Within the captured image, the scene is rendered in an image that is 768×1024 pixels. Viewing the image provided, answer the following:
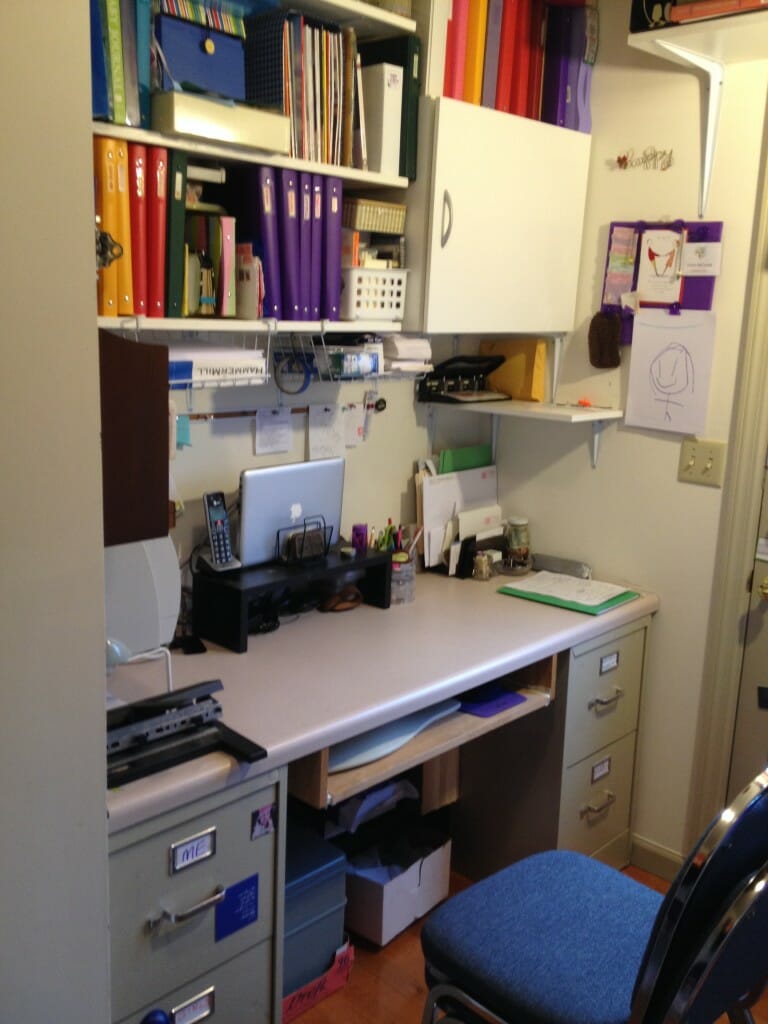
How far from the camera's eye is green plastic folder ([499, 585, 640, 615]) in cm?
243

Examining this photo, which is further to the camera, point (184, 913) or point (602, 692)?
point (602, 692)

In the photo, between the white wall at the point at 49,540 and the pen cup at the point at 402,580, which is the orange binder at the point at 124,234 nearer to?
the white wall at the point at 49,540

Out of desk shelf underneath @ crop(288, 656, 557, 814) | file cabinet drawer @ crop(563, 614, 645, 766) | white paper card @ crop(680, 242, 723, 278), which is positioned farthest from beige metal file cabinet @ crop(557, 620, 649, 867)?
white paper card @ crop(680, 242, 723, 278)

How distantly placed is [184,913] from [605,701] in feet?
4.27

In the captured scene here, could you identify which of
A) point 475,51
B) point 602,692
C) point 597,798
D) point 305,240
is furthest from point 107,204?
point 597,798

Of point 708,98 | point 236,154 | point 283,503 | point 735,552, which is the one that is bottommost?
point 735,552

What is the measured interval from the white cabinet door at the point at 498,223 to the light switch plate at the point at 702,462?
476 mm

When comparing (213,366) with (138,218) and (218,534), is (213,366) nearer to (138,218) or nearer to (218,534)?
(138,218)

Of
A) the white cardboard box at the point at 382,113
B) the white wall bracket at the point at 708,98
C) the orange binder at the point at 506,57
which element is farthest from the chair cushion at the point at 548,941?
the orange binder at the point at 506,57

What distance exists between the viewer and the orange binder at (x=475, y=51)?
7.28 feet

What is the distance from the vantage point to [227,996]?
168cm

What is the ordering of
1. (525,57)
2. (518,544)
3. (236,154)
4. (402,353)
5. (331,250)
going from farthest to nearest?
(518,544), (525,57), (402,353), (331,250), (236,154)

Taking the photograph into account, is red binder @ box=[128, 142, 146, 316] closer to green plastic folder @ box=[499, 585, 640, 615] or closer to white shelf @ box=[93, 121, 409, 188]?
white shelf @ box=[93, 121, 409, 188]

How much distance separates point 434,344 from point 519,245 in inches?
15.9
